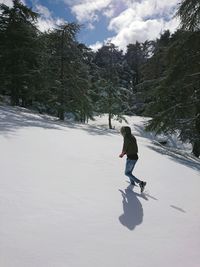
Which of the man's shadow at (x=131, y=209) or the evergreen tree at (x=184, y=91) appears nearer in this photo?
the man's shadow at (x=131, y=209)

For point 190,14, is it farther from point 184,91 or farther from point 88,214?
point 88,214

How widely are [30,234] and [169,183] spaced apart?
19.2 ft

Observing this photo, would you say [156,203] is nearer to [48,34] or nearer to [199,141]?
[199,141]

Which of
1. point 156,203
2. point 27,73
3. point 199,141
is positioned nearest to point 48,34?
point 27,73

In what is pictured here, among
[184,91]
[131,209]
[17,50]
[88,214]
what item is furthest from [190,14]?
[17,50]

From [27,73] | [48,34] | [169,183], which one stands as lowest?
[169,183]

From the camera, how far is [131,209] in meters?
6.88

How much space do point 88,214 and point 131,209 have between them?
4.00 ft

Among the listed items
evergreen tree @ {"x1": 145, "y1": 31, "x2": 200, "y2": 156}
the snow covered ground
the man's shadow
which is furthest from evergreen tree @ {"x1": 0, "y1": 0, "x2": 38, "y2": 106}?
the man's shadow

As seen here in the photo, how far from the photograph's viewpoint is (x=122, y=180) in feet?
29.5

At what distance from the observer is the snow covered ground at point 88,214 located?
4.69 meters

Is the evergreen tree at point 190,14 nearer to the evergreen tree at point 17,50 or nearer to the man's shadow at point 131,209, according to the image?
the man's shadow at point 131,209

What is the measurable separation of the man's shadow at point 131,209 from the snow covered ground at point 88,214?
2cm

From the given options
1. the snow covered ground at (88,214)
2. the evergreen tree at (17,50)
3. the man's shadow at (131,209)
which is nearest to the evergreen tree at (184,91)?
the snow covered ground at (88,214)
